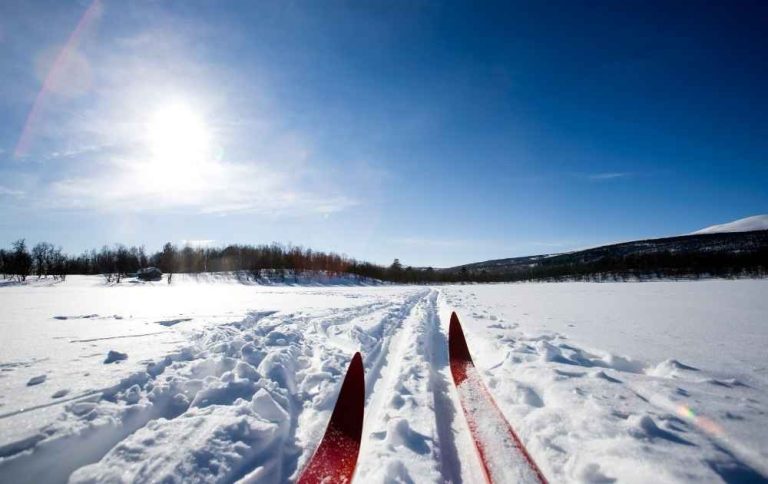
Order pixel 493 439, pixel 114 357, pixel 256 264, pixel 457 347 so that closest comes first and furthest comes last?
1. pixel 493 439
2. pixel 114 357
3. pixel 457 347
4. pixel 256 264

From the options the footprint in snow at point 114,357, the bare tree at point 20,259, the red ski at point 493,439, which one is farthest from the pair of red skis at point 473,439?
the bare tree at point 20,259

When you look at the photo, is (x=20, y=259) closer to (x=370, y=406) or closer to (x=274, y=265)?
(x=274, y=265)

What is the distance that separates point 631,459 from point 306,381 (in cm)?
350

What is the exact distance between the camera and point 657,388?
3646 mm

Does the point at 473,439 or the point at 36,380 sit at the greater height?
the point at 36,380

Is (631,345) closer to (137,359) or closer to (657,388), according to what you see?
(657,388)

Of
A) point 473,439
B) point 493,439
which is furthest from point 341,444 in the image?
point 493,439

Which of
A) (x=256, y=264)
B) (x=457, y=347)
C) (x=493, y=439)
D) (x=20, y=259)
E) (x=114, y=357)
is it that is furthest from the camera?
(x=256, y=264)

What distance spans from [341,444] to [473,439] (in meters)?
1.20

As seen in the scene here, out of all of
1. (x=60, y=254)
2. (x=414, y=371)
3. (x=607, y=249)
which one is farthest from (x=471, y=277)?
(x=414, y=371)

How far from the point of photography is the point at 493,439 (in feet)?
9.34

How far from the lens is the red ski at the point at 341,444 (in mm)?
2330

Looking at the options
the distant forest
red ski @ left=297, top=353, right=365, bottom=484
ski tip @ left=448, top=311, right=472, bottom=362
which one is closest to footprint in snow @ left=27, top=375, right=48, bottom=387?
red ski @ left=297, top=353, right=365, bottom=484

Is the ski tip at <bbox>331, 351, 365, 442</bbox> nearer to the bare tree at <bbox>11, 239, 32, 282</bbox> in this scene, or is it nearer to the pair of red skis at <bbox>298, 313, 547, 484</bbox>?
the pair of red skis at <bbox>298, 313, 547, 484</bbox>
